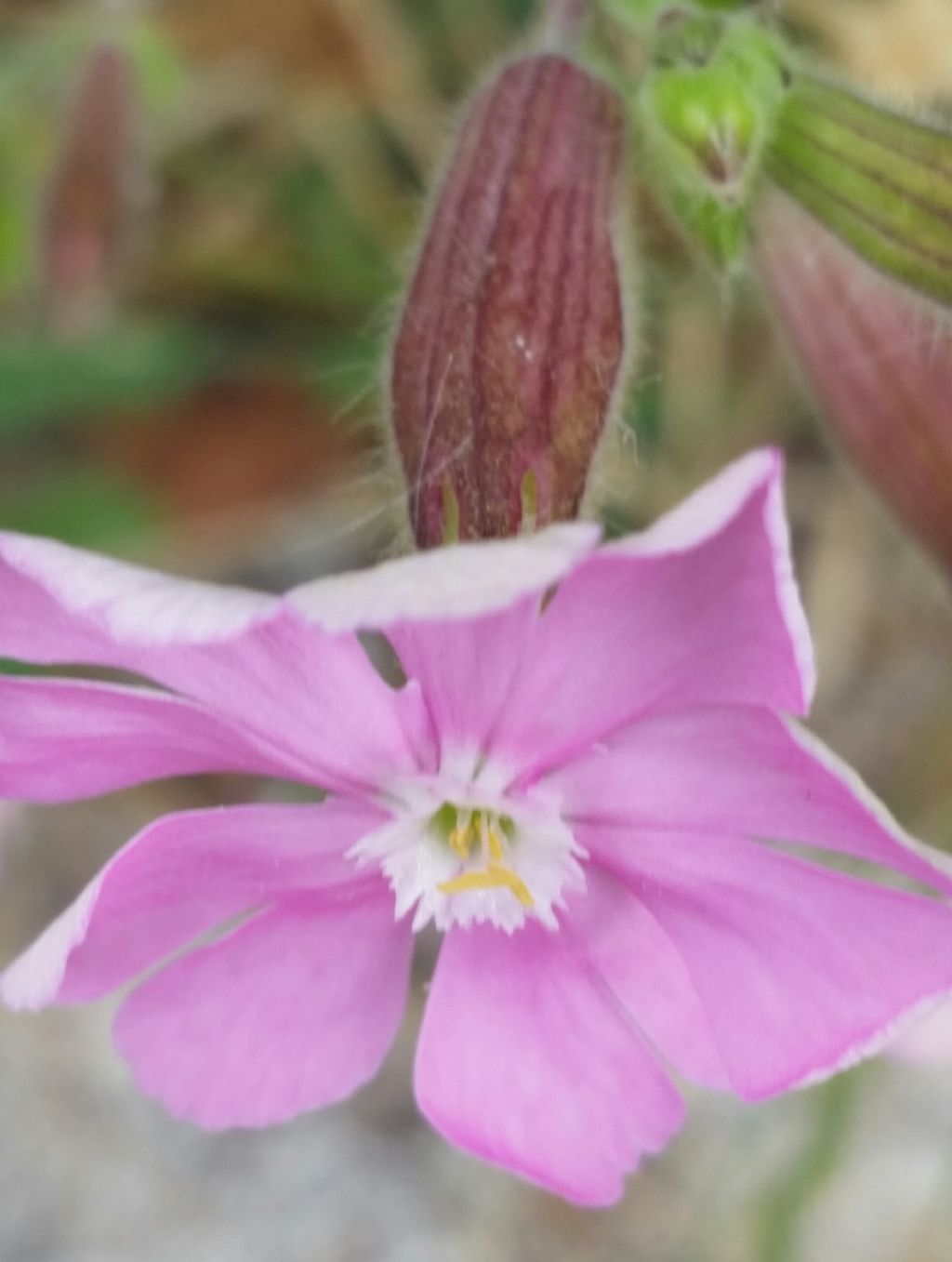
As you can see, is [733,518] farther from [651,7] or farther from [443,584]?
[651,7]

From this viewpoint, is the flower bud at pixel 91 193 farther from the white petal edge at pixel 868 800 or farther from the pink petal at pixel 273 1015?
the white petal edge at pixel 868 800

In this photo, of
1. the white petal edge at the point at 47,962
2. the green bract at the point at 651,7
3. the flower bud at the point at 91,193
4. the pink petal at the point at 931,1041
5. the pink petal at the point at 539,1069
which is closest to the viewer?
the white petal edge at the point at 47,962

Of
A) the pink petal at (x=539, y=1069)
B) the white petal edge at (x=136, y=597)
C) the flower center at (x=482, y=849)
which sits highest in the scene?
the white petal edge at (x=136, y=597)

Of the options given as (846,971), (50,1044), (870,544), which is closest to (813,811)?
(846,971)

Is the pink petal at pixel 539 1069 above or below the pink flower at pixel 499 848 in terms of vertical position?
below

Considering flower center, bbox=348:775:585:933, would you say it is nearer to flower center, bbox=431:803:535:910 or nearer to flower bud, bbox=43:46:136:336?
flower center, bbox=431:803:535:910

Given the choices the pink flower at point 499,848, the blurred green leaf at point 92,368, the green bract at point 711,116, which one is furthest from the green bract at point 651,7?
the blurred green leaf at point 92,368

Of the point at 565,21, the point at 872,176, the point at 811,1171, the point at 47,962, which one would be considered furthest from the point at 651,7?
the point at 811,1171
